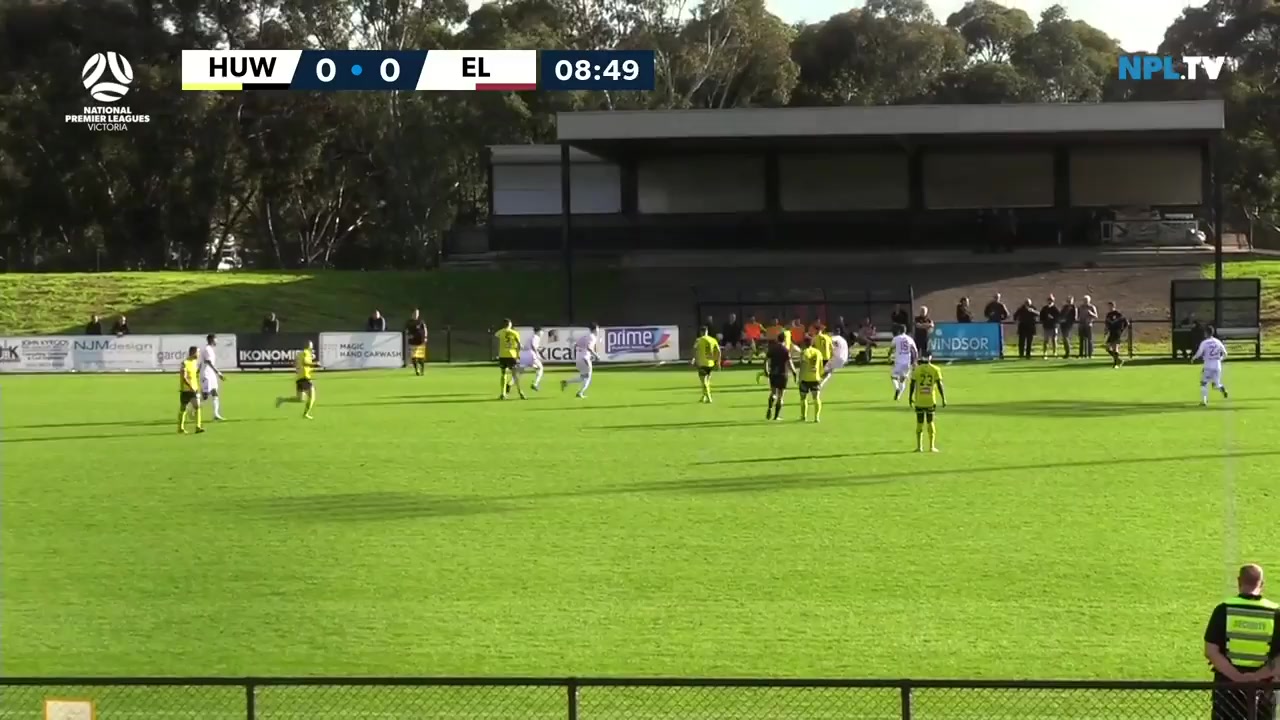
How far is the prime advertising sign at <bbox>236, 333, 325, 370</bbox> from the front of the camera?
4684 centimetres

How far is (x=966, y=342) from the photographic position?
4688cm

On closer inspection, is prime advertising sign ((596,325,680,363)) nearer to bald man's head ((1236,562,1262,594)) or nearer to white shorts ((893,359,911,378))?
white shorts ((893,359,911,378))

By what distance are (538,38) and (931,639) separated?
219 feet

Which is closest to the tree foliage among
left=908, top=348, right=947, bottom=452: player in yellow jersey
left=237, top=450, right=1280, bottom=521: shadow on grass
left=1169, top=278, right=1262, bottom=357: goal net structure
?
left=1169, top=278, right=1262, bottom=357: goal net structure

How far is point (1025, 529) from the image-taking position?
16500 millimetres

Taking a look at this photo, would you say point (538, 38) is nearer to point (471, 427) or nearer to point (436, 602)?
point (471, 427)

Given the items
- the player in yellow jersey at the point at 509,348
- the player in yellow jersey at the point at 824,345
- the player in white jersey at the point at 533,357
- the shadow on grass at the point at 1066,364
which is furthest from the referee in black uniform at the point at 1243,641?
the shadow on grass at the point at 1066,364

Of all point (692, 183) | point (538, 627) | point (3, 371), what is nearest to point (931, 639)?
point (538, 627)

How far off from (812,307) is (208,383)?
27068mm

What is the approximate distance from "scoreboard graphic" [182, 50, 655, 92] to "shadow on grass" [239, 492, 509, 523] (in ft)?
93.4

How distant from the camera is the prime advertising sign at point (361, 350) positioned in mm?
A: 47750

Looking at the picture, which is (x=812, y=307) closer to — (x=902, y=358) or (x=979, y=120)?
(x=979, y=120)

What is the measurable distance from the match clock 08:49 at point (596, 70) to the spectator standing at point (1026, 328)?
2259 cm

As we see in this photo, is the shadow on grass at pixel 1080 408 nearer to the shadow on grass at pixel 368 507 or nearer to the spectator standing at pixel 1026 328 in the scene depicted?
the shadow on grass at pixel 368 507
